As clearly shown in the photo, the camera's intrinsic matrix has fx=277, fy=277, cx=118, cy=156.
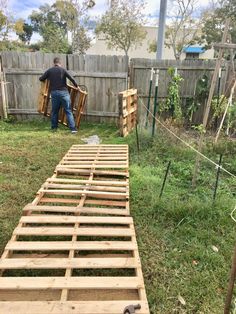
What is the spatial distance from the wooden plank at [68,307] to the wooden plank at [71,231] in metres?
0.81

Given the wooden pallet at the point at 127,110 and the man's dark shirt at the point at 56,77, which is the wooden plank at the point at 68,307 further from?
the man's dark shirt at the point at 56,77

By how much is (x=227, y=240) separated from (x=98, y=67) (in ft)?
18.9

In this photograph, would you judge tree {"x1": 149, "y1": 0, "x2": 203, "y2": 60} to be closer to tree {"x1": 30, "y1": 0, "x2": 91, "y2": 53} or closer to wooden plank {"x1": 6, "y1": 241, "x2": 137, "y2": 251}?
tree {"x1": 30, "y1": 0, "x2": 91, "y2": 53}

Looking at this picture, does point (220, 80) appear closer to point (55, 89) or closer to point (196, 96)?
point (196, 96)

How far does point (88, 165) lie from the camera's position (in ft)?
14.7

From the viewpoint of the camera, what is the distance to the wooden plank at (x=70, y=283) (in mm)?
1989

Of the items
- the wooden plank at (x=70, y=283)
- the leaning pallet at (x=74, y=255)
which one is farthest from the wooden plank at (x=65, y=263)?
the wooden plank at (x=70, y=283)

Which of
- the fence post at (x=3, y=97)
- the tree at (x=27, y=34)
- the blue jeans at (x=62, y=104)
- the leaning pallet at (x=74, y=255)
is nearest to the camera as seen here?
the leaning pallet at (x=74, y=255)

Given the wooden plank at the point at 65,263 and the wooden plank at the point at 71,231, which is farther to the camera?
the wooden plank at the point at 71,231

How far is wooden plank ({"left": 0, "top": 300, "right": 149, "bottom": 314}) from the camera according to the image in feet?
5.87

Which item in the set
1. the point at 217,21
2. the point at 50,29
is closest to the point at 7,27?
the point at 50,29

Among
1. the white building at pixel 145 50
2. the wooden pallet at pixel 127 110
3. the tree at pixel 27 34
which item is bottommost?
the wooden pallet at pixel 127 110

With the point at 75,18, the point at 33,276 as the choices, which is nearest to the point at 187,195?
the point at 33,276

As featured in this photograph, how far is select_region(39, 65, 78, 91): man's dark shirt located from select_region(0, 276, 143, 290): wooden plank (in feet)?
17.0
